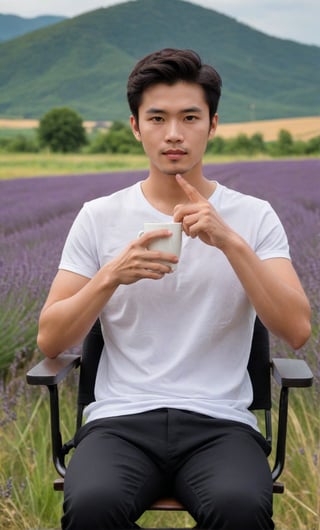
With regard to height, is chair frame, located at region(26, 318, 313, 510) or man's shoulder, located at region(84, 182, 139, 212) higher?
man's shoulder, located at region(84, 182, 139, 212)

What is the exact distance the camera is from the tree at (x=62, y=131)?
18.2 feet

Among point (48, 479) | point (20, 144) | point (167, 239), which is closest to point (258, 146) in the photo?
point (20, 144)

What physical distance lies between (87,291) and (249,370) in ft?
1.57

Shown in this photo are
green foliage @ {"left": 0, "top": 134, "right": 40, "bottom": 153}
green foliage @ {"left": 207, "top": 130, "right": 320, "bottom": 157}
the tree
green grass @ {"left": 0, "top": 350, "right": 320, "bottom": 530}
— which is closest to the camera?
green grass @ {"left": 0, "top": 350, "right": 320, "bottom": 530}

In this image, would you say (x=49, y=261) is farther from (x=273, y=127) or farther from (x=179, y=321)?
(x=273, y=127)

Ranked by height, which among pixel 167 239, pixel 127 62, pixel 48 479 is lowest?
pixel 48 479

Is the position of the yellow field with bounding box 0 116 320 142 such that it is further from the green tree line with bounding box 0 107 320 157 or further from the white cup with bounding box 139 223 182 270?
the white cup with bounding box 139 223 182 270

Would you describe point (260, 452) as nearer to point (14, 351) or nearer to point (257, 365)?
point (257, 365)

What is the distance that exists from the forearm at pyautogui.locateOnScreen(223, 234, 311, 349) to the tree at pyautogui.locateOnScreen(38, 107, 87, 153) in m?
4.07

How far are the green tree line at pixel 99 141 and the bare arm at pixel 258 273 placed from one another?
388 cm

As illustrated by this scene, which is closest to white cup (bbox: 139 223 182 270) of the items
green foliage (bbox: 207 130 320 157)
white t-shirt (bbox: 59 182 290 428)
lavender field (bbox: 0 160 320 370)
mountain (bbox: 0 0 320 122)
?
white t-shirt (bbox: 59 182 290 428)

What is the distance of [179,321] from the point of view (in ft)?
5.45

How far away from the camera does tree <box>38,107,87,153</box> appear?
18.2ft

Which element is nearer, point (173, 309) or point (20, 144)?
point (173, 309)
